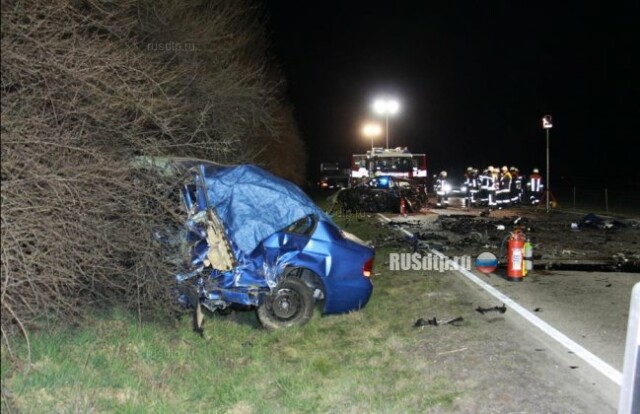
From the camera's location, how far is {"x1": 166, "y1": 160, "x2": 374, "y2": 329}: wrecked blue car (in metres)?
7.00

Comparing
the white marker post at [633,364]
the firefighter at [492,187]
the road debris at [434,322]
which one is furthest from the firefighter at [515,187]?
the white marker post at [633,364]

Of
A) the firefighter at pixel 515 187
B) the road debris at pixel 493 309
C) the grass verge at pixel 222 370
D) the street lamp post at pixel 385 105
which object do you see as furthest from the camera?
the street lamp post at pixel 385 105

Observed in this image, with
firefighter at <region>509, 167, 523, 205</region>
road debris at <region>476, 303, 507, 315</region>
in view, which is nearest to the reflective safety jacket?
firefighter at <region>509, 167, 523, 205</region>

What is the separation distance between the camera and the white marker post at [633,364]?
398 centimetres

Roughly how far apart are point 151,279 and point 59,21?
8.32 ft

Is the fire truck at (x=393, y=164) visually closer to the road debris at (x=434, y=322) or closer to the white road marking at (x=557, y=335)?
the white road marking at (x=557, y=335)

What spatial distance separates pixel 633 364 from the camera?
13.1 feet

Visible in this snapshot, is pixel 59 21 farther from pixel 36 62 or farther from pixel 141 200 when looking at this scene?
pixel 141 200

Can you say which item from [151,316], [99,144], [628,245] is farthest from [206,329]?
[628,245]

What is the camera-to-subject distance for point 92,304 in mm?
6664

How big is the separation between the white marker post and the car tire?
12.8 feet

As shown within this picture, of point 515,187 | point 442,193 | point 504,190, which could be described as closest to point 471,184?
point 442,193

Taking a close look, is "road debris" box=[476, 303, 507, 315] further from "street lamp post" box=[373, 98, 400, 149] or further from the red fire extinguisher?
"street lamp post" box=[373, 98, 400, 149]

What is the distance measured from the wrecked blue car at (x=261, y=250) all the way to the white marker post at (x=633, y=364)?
389 centimetres
